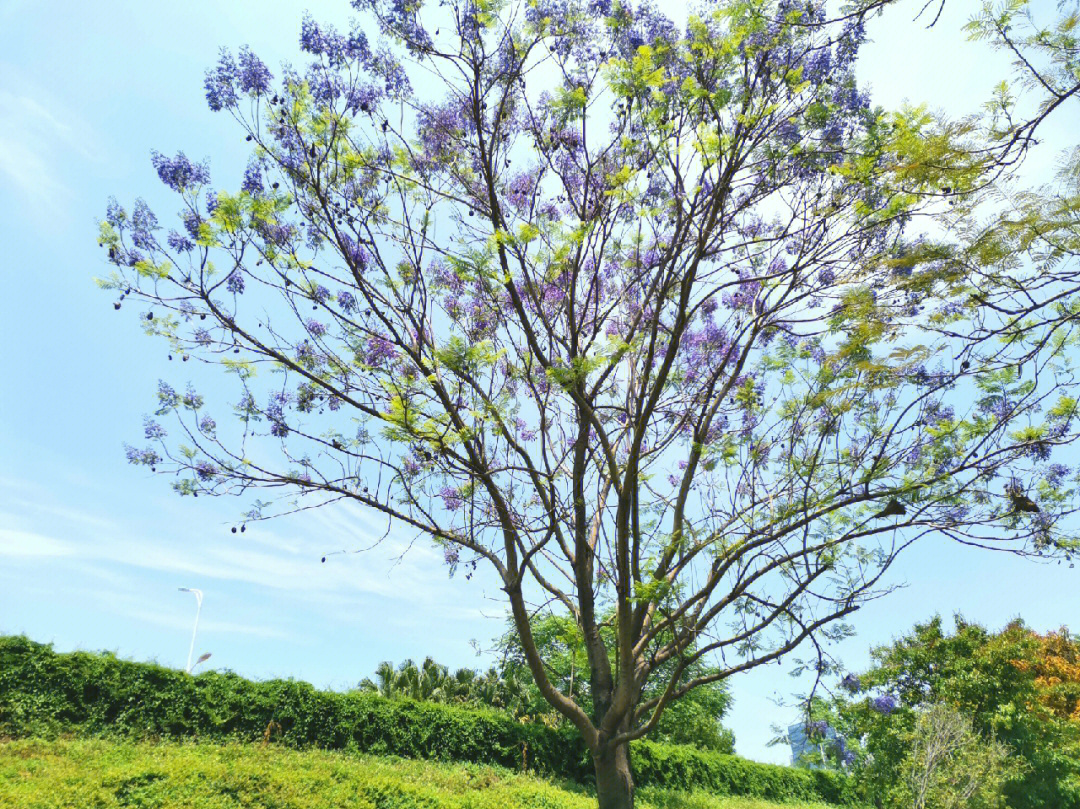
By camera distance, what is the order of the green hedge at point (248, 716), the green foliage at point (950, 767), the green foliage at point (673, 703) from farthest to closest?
1. the green foliage at point (673, 703)
2. the green foliage at point (950, 767)
3. the green hedge at point (248, 716)

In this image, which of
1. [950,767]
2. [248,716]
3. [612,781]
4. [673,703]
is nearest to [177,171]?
[612,781]

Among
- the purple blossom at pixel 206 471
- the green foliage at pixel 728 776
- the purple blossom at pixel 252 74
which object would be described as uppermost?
the purple blossom at pixel 252 74

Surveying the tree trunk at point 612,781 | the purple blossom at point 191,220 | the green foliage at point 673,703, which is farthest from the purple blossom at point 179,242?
the green foliage at point 673,703

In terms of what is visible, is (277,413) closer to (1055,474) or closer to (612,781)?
(612,781)

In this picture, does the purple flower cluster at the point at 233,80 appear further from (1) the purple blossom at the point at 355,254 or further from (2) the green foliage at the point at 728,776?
(2) the green foliage at the point at 728,776

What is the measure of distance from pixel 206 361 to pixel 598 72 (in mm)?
4137

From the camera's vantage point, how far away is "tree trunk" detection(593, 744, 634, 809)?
5.84 m

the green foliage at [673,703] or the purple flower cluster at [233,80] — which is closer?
the purple flower cluster at [233,80]

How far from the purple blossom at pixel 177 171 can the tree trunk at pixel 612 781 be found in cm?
592

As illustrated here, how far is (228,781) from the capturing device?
862 cm

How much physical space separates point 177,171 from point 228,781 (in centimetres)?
720

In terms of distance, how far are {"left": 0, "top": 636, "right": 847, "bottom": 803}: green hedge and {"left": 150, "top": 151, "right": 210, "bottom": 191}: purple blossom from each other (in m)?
8.88

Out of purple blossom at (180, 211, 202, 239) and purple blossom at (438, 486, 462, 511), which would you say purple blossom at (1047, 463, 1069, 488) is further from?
purple blossom at (180, 211, 202, 239)

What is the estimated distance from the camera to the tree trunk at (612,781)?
584 cm
